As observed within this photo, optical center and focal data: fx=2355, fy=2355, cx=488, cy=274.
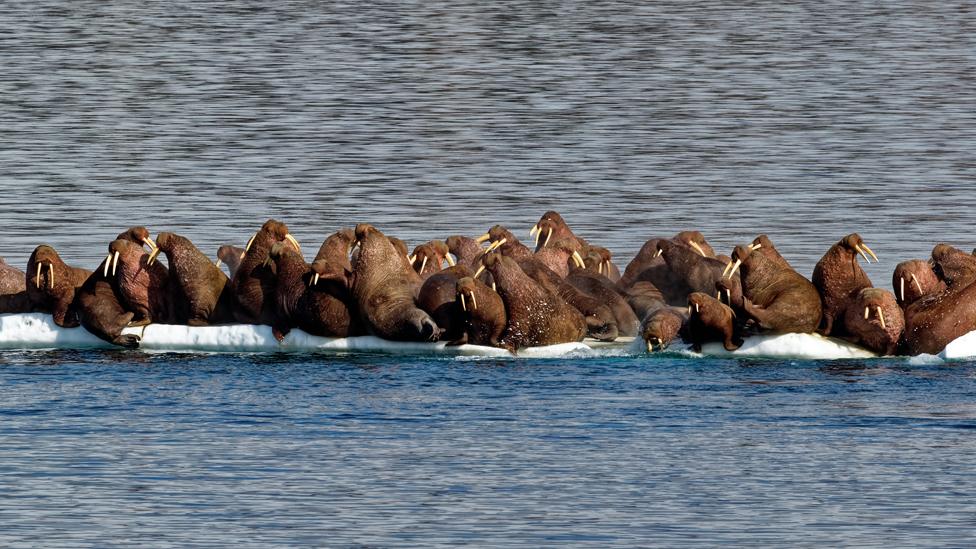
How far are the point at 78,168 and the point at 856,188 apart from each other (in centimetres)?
1539

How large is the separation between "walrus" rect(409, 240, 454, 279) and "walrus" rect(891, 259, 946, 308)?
17.0 feet

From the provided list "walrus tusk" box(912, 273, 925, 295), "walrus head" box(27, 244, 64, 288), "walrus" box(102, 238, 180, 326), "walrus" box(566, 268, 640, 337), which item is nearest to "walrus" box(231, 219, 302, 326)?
"walrus" box(102, 238, 180, 326)

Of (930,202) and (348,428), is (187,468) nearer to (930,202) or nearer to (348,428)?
(348,428)

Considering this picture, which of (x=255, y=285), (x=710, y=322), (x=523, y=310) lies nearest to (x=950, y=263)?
(x=710, y=322)

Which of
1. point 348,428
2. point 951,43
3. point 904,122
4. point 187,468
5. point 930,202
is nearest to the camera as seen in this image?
point 187,468

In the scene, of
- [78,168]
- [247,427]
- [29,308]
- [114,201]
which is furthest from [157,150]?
[247,427]

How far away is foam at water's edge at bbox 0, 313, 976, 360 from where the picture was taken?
24406 millimetres

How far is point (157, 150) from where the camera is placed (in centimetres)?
5050

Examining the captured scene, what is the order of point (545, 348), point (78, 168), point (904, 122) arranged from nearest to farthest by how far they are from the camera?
point (545, 348) → point (78, 168) → point (904, 122)

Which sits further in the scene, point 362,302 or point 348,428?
point 362,302

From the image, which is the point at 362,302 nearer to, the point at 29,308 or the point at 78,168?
the point at 29,308

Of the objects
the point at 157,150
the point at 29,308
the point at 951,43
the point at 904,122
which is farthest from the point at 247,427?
the point at 951,43

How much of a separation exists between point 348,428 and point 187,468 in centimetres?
193

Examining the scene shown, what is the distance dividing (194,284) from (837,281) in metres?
7.03
